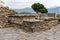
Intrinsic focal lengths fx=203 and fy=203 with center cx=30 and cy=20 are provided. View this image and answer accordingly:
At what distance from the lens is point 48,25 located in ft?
19.8

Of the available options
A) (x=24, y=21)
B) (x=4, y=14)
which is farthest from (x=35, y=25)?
(x=4, y=14)

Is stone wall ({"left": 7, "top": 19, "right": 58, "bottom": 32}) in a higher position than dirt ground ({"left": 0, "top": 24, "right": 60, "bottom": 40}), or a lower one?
higher

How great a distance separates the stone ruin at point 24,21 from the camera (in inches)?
215

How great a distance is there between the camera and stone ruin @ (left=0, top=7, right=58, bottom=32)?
5.46 metres

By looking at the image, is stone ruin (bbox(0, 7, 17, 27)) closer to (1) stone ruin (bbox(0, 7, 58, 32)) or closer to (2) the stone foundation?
(1) stone ruin (bbox(0, 7, 58, 32))

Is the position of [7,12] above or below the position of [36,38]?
above

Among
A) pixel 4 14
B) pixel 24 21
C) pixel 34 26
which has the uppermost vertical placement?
pixel 4 14

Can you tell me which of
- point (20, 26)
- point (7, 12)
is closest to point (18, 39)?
point (20, 26)

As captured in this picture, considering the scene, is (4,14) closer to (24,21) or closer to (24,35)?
(24,21)

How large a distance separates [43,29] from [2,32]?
1.17 m

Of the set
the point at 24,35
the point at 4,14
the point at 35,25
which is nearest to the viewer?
the point at 24,35

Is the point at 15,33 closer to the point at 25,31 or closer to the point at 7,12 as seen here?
the point at 25,31

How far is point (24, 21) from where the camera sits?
5629 mm

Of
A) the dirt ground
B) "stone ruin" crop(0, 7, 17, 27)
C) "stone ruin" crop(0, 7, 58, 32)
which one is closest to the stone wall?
"stone ruin" crop(0, 7, 58, 32)
